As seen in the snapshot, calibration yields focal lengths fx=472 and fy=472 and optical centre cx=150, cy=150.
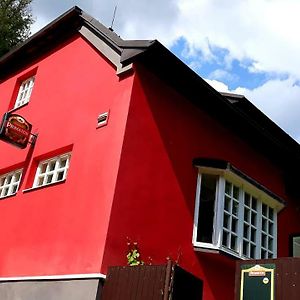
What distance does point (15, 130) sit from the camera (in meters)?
9.80

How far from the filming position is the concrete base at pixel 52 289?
695cm

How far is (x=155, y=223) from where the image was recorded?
8.19 metres

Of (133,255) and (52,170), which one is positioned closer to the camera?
(133,255)

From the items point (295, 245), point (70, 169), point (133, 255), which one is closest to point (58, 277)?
point (133, 255)

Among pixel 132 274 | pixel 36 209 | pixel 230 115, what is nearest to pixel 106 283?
pixel 132 274

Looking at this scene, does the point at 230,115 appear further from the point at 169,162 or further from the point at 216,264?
the point at 216,264

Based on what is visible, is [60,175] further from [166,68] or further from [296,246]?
[296,246]

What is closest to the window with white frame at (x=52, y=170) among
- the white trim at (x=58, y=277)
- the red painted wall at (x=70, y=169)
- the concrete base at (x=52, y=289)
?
the red painted wall at (x=70, y=169)

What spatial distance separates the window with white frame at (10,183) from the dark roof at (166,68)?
10.7 feet

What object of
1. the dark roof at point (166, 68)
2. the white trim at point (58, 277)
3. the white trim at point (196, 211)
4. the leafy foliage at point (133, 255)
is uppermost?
the dark roof at point (166, 68)

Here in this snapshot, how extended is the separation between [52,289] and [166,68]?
14.8ft

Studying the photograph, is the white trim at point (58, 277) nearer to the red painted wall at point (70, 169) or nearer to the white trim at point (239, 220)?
the red painted wall at point (70, 169)

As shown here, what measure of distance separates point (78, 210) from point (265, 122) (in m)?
5.75

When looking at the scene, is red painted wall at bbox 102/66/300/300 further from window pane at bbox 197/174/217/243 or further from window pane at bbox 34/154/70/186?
window pane at bbox 34/154/70/186
